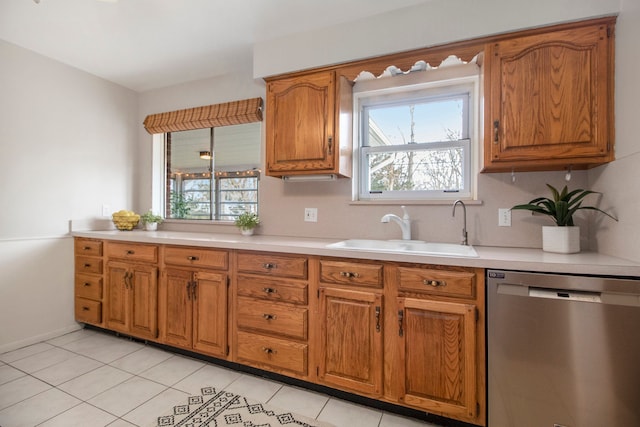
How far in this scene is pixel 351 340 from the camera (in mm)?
1697

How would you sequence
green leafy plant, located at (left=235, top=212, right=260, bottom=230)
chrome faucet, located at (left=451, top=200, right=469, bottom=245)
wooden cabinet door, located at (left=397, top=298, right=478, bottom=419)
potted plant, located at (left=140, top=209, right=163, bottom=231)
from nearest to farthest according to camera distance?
1. wooden cabinet door, located at (left=397, top=298, right=478, bottom=419)
2. chrome faucet, located at (left=451, top=200, right=469, bottom=245)
3. green leafy plant, located at (left=235, top=212, right=260, bottom=230)
4. potted plant, located at (left=140, top=209, right=163, bottom=231)

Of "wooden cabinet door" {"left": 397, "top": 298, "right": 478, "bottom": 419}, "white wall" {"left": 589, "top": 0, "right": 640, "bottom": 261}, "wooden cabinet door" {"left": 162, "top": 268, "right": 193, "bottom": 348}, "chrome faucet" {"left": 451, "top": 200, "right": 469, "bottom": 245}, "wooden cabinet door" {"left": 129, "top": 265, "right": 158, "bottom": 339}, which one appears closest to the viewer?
"white wall" {"left": 589, "top": 0, "right": 640, "bottom": 261}

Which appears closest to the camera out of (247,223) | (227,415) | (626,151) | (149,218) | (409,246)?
(626,151)

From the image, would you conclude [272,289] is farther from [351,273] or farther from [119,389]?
[119,389]

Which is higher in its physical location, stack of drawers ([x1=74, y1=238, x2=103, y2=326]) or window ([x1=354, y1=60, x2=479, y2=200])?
window ([x1=354, y1=60, x2=479, y2=200])

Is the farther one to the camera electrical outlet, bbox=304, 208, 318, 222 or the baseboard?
electrical outlet, bbox=304, 208, 318, 222

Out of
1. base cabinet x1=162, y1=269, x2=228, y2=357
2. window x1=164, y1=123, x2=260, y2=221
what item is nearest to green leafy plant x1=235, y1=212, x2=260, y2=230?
window x1=164, y1=123, x2=260, y2=221

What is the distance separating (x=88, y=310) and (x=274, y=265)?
2.12 meters

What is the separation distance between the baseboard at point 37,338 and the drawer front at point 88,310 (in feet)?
0.28

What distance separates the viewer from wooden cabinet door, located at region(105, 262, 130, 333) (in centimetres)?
249

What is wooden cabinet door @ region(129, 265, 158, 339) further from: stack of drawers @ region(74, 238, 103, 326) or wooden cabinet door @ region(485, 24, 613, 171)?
wooden cabinet door @ region(485, 24, 613, 171)

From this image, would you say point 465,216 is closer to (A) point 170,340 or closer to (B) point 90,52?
(A) point 170,340

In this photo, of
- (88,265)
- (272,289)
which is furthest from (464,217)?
(88,265)

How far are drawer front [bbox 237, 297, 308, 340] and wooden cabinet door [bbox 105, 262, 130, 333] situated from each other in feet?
3.93
